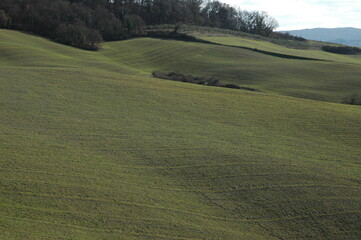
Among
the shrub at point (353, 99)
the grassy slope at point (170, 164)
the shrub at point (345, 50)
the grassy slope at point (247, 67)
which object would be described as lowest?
the grassy slope at point (170, 164)

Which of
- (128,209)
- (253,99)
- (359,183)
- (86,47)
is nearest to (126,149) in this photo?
(128,209)

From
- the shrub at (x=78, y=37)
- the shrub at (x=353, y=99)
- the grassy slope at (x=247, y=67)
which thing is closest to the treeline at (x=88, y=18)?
the shrub at (x=78, y=37)

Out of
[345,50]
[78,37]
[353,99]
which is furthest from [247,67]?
[345,50]

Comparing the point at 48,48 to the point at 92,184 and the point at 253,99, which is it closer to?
the point at 253,99

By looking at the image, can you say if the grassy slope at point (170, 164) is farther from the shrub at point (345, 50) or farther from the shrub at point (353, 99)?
the shrub at point (345, 50)

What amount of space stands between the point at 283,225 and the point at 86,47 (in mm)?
62546

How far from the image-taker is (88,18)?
278 feet

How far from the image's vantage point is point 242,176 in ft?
61.4

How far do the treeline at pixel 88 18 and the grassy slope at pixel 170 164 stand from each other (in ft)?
137

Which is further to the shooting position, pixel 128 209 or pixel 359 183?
pixel 359 183

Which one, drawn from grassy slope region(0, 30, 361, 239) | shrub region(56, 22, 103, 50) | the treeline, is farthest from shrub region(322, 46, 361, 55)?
grassy slope region(0, 30, 361, 239)

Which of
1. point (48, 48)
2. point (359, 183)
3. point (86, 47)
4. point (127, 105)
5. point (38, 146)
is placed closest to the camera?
point (359, 183)

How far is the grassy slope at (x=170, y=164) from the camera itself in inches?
570

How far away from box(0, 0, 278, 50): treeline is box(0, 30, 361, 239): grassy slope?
4164 centimetres
